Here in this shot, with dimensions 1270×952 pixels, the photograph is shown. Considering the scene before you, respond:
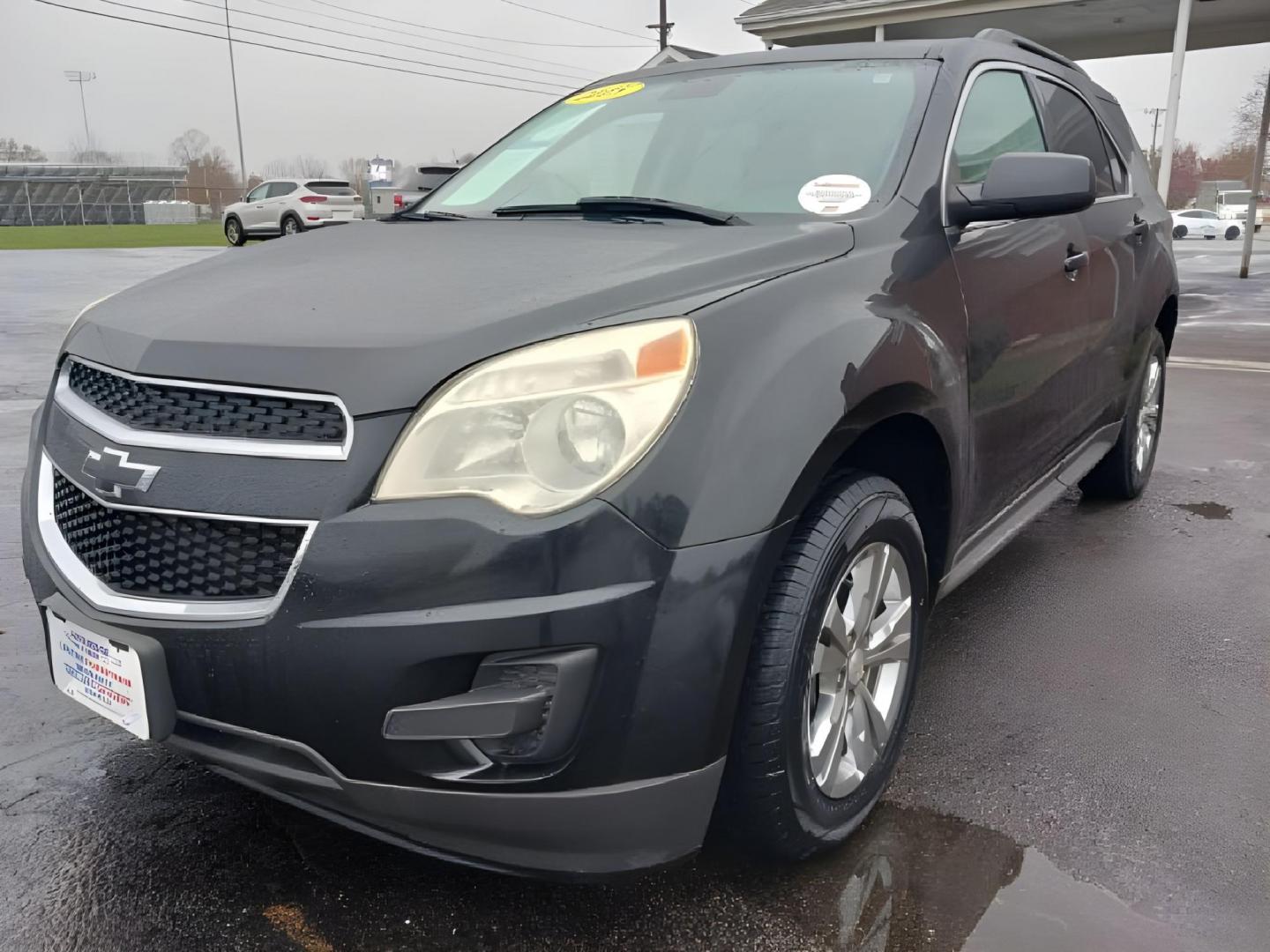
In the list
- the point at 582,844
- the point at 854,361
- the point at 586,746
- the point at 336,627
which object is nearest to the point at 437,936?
the point at 582,844

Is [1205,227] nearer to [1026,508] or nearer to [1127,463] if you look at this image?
[1127,463]

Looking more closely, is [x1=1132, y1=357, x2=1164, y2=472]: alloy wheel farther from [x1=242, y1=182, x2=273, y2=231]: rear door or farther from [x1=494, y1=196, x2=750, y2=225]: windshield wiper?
[x1=242, y1=182, x2=273, y2=231]: rear door

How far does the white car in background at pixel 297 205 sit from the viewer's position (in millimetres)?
25688

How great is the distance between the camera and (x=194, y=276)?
2330 mm

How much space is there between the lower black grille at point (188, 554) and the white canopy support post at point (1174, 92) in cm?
1499

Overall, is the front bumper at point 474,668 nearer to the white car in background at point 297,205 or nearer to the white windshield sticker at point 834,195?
the white windshield sticker at point 834,195

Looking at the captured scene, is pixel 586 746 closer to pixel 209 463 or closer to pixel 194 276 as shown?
pixel 209 463

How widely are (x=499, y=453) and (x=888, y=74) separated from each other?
184 centimetres

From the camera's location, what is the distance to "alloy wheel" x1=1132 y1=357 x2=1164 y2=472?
4.47m

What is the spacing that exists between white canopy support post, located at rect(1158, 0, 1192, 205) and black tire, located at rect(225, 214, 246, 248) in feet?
69.3

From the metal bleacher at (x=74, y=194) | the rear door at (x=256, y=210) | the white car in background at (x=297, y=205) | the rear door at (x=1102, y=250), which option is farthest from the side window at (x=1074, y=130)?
the metal bleacher at (x=74, y=194)

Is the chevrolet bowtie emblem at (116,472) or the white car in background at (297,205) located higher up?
the chevrolet bowtie emblem at (116,472)

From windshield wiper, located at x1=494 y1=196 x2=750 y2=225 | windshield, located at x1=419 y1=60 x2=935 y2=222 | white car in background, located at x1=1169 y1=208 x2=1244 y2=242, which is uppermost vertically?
windshield, located at x1=419 y1=60 x2=935 y2=222

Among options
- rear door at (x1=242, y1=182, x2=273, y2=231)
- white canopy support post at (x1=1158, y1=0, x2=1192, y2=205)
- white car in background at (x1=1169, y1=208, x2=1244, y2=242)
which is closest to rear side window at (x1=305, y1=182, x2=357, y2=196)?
rear door at (x1=242, y1=182, x2=273, y2=231)
